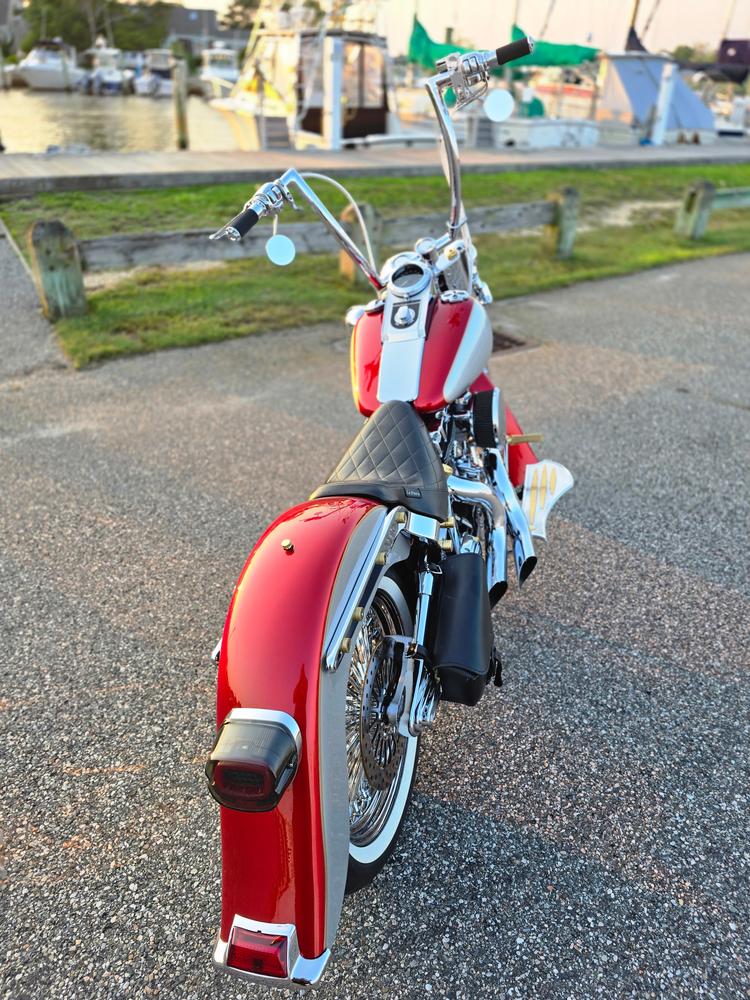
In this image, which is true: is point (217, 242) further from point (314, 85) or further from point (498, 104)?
point (314, 85)

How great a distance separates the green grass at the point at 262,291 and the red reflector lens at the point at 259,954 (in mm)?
4675

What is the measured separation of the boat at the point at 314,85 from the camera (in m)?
15.6

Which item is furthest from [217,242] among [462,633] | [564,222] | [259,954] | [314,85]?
[314,85]

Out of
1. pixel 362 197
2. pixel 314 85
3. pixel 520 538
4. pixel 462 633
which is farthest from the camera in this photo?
pixel 314 85

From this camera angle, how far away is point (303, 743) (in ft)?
4.54

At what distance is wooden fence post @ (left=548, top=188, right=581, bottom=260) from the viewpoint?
26.2 feet

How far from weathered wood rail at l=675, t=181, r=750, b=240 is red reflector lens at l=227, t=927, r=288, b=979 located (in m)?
10.6

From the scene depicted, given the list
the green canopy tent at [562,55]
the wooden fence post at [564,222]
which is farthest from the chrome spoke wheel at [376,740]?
the green canopy tent at [562,55]

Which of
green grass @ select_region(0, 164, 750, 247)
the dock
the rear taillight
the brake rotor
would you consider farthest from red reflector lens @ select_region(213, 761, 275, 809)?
the dock

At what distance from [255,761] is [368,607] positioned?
17.7 inches

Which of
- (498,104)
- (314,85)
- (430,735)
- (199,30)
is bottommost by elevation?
(430,735)

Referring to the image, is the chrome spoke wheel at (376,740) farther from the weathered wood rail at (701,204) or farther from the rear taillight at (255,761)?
the weathered wood rail at (701,204)

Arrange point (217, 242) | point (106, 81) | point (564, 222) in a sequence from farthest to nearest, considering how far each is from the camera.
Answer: point (106, 81)
point (564, 222)
point (217, 242)

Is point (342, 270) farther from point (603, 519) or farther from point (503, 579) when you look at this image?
point (503, 579)
